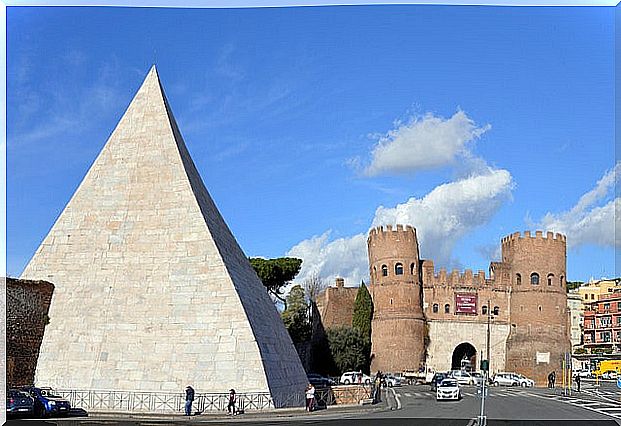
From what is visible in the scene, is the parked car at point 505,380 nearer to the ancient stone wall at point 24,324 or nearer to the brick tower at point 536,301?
the brick tower at point 536,301

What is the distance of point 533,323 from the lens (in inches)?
1658

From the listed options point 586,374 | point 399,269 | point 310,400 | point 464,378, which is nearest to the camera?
point 310,400

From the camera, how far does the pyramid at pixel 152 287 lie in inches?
648

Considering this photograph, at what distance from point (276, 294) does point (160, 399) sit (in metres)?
22.9

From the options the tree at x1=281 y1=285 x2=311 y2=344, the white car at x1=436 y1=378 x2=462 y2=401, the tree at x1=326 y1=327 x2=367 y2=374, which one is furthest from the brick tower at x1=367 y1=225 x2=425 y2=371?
the white car at x1=436 y1=378 x2=462 y2=401

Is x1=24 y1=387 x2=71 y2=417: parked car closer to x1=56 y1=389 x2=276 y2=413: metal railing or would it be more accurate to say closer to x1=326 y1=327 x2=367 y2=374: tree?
x1=56 y1=389 x2=276 y2=413: metal railing

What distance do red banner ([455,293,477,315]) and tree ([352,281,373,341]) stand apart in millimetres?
4903

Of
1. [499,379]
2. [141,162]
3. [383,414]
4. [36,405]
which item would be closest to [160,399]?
[36,405]

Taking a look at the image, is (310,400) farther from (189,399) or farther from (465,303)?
(465,303)

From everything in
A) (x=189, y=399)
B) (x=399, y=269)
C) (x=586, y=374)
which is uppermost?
(x=399, y=269)

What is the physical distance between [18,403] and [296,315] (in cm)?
2473

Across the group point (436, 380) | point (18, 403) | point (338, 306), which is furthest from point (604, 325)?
point (18, 403)

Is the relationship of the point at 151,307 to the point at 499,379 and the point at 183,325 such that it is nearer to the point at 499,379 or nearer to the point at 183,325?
the point at 183,325

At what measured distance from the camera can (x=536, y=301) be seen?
139 feet
